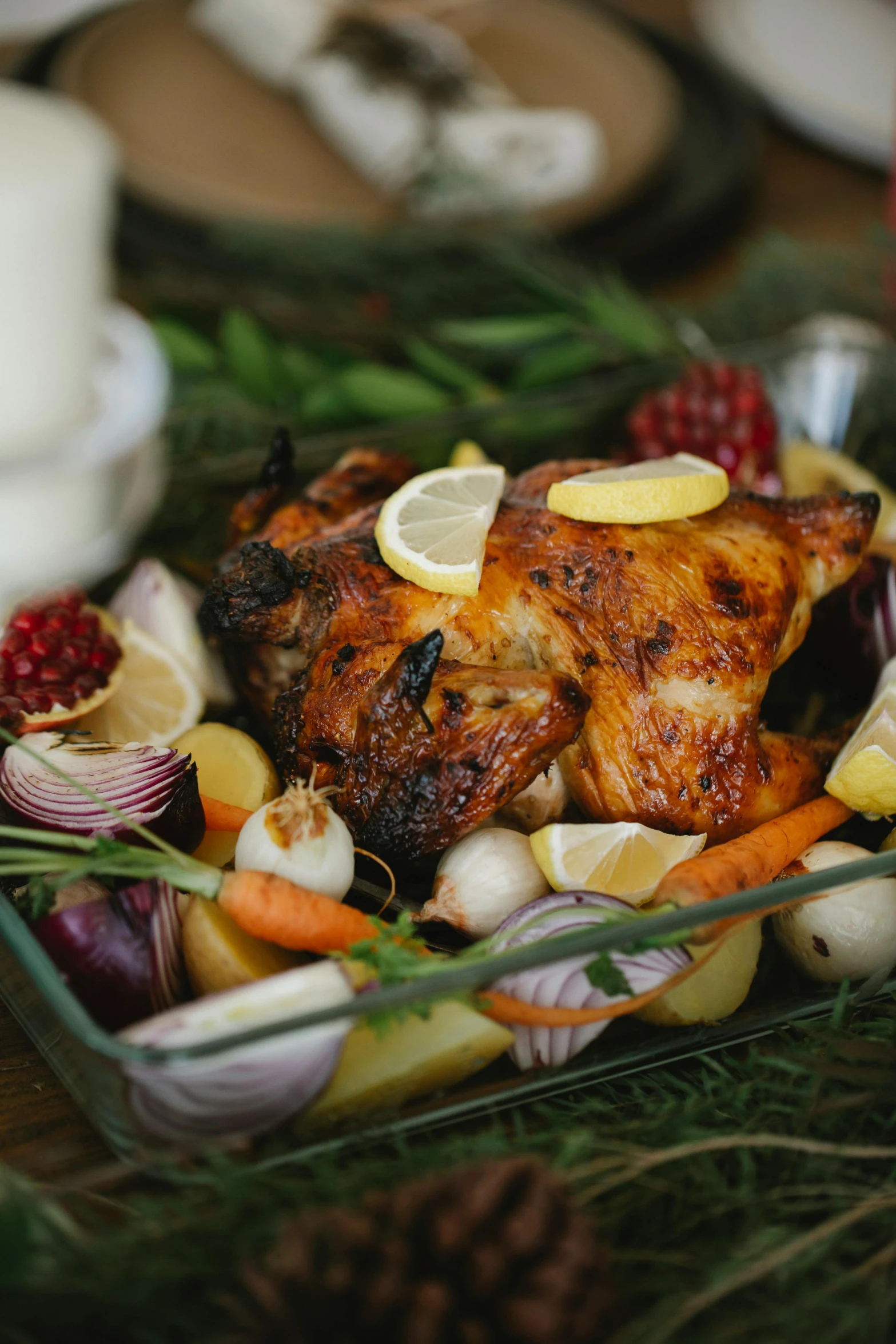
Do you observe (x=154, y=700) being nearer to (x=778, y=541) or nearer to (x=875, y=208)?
(x=778, y=541)

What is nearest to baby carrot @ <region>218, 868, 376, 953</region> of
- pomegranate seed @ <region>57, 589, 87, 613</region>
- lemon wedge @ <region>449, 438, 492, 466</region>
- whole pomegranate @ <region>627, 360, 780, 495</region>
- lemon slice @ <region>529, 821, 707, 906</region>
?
lemon slice @ <region>529, 821, 707, 906</region>

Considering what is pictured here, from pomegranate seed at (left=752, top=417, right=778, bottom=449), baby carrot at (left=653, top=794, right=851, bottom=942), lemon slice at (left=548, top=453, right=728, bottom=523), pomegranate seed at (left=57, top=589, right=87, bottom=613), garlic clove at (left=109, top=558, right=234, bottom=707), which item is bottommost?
garlic clove at (left=109, top=558, right=234, bottom=707)

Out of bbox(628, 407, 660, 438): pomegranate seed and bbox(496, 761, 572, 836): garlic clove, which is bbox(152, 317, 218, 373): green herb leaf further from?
bbox(496, 761, 572, 836): garlic clove

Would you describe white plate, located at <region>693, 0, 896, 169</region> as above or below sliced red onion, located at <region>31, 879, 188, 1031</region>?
above

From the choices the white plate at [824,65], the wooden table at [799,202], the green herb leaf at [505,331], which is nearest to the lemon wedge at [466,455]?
the green herb leaf at [505,331]

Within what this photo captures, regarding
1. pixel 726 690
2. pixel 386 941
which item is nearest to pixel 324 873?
pixel 386 941

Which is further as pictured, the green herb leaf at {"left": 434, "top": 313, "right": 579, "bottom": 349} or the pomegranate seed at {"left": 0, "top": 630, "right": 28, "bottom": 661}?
the green herb leaf at {"left": 434, "top": 313, "right": 579, "bottom": 349}
